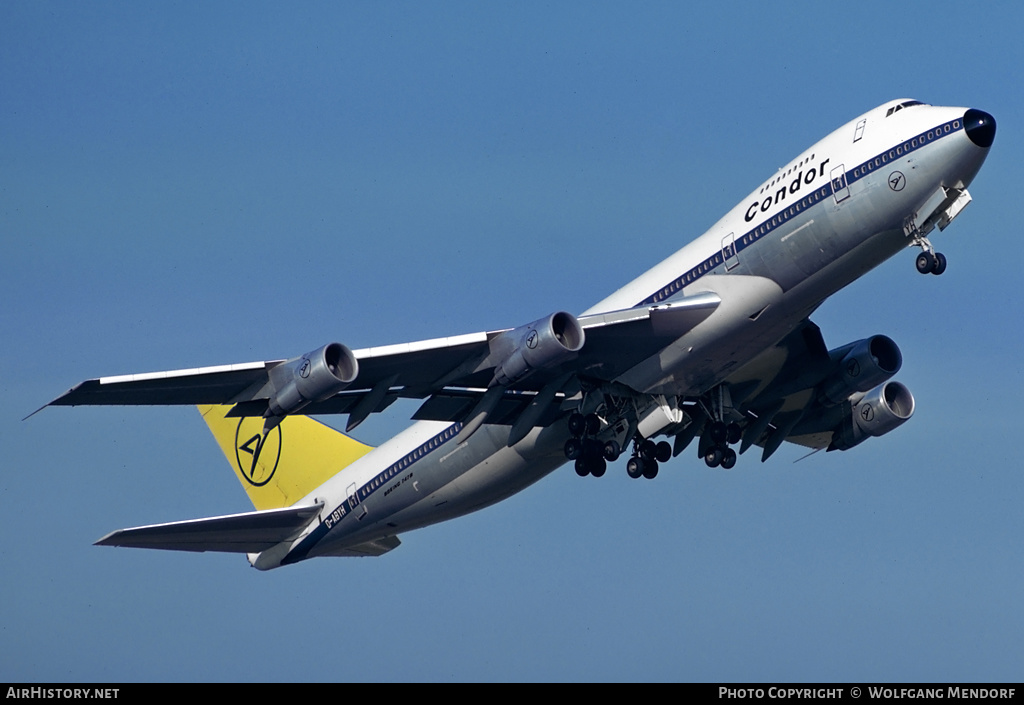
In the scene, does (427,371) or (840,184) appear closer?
(840,184)

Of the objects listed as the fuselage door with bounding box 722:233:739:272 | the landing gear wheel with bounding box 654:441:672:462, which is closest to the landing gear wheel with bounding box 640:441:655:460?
the landing gear wheel with bounding box 654:441:672:462

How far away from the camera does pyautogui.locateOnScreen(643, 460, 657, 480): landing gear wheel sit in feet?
116

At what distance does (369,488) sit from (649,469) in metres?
7.47

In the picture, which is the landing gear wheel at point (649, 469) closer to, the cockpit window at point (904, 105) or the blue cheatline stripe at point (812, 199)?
the blue cheatline stripe at point (812, 199)

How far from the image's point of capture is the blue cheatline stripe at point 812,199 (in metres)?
28.7

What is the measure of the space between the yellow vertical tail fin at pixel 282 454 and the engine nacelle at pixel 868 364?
1304 cm

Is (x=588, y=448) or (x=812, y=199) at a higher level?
(x=812, y=199)

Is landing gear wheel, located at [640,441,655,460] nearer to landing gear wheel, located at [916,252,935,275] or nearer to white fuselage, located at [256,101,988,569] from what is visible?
white fuselage, located at [256,101,988,569]

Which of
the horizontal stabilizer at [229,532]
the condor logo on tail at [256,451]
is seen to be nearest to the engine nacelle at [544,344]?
the horizontal stabilizer at [229,532]

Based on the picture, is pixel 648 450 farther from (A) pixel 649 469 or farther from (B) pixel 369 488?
(B) pixel 369 488

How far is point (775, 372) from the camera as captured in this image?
3534 cm

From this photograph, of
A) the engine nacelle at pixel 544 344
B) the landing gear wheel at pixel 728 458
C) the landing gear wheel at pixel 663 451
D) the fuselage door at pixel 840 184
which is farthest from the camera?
the landing gear wheel at pixel 728 458

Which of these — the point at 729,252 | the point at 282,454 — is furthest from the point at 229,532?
the point at 729,252

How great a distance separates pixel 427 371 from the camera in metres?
31.9
